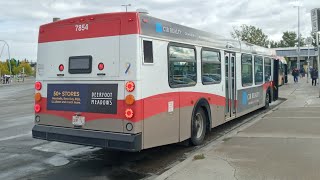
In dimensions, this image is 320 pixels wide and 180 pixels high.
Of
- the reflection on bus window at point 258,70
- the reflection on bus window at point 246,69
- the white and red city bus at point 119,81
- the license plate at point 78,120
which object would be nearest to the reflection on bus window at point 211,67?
the white and red city bus at point 119,81

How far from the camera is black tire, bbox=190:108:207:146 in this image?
30.1 feet

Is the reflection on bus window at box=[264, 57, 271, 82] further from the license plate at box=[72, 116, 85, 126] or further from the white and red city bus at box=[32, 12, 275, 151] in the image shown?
the license plate at box=[72, 116, 85, 126]

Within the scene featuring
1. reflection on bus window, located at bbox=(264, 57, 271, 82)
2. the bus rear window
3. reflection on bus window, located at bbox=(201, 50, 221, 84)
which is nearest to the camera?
the bus rear window

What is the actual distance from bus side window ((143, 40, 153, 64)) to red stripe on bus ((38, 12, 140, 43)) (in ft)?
0.97

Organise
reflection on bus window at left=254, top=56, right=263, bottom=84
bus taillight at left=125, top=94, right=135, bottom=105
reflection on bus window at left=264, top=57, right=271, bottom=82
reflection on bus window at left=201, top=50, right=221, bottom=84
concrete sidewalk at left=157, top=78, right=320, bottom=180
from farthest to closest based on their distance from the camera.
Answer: reflection on bus window at left=264, top=57, right=271, bottom=82
reflection on bus window at left=254, top=56, right=263, bottom=84
reflection on bus window at left=201, top=50, right=221, bottom=84
bus taillight at left=125, top=94, right=135, bottom=105
concrete sidewalk at left=157, top=78, right=320, bottom=180

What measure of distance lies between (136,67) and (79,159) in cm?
257

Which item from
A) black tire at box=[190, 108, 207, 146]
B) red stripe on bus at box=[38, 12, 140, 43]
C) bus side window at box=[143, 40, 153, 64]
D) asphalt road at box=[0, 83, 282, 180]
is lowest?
asphalt road at box=[0, 83, 282, 180]

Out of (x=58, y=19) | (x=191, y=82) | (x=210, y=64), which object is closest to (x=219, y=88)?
(x=210, y=64)

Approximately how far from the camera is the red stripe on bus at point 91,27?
7.09 meters

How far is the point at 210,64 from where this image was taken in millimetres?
10008

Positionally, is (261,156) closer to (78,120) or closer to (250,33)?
(78,120)

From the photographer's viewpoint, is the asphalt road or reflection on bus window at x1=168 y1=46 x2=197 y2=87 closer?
the asphalt road

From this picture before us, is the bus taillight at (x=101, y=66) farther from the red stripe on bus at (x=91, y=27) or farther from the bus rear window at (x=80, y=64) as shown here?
the red stripe on bus at (x=91, y=27)

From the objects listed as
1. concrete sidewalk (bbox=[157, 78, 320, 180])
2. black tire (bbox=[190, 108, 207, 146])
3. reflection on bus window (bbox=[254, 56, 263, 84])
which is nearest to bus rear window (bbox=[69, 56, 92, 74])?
concrete sidewalk (bbox=[157, 78, 320, 180])
